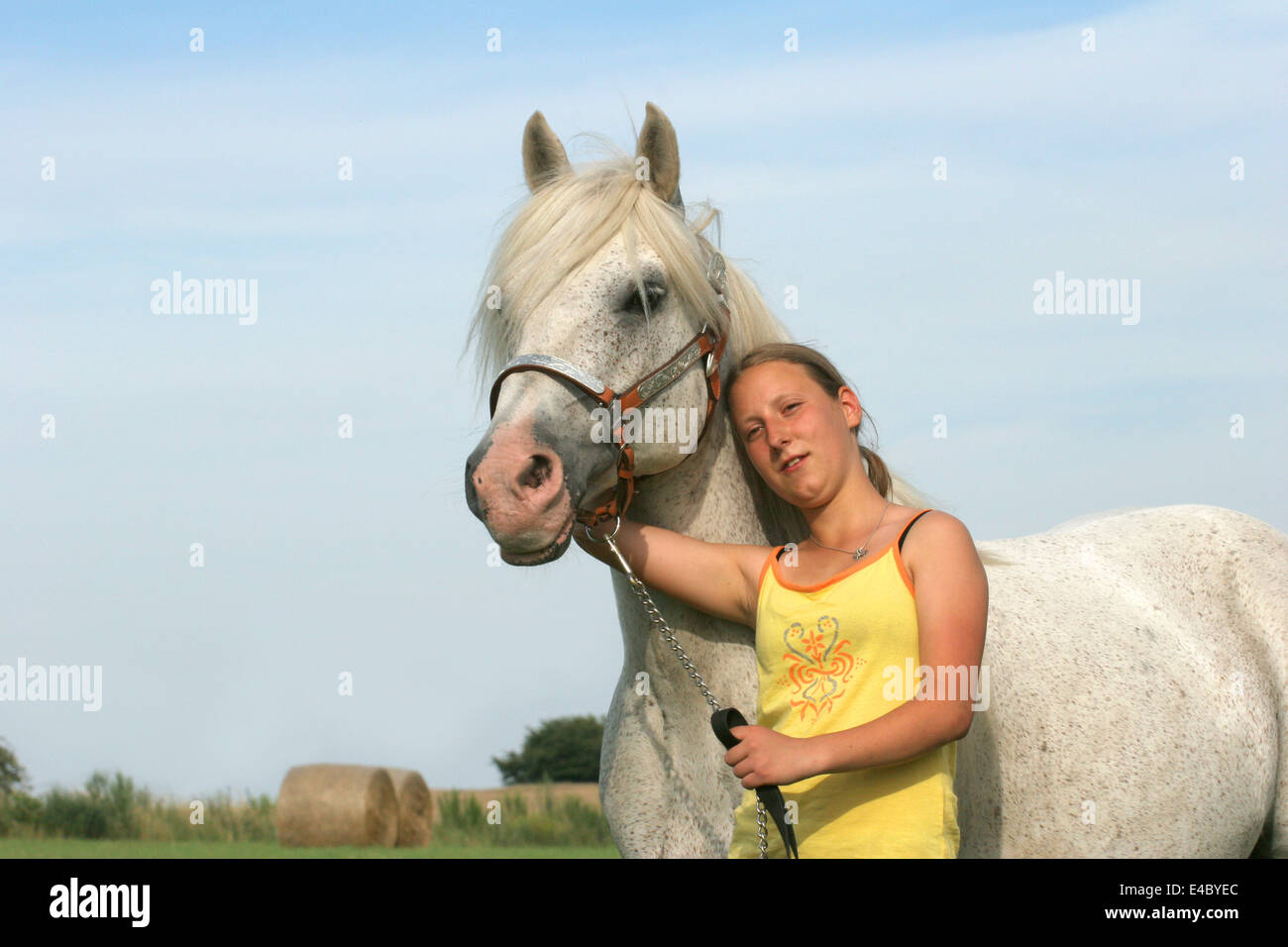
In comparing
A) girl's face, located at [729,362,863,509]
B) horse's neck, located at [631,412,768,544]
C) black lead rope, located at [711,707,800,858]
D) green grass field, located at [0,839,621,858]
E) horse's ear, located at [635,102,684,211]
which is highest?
horse's ear, located at [635,102,684,211]

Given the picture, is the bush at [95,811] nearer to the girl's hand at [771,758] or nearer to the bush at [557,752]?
the bush at [557,752]

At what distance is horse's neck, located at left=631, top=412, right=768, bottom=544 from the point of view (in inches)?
126

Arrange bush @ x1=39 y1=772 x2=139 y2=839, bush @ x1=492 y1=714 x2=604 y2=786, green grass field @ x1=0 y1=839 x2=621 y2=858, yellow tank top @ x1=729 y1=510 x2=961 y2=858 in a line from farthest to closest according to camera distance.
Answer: bush @ x1=492 y1=714 x2=604 y2=786, bush @ x1=39 y1=772 x2=139 y2=839, green grass field @ x1=0 y1=839 x2=621 y2=858, yellow tank top @ x1=729 y1=510 x2=961 y2=858

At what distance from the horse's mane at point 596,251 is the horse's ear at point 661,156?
5 centimetres

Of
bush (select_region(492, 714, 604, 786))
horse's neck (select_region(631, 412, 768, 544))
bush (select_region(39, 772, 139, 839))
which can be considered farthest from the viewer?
bush (select_region(492, 714, 604, 786))

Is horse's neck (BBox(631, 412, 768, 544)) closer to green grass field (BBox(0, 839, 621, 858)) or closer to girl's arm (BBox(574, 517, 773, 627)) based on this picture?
girl's arm (BBox(574, 517, 773, 627))

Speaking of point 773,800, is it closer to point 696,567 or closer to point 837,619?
point 837,619

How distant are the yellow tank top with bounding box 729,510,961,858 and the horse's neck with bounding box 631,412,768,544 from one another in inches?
16.4

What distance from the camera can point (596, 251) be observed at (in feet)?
9.95

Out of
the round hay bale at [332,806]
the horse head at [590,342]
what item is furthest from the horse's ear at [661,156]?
the round hay bale at [332,806]

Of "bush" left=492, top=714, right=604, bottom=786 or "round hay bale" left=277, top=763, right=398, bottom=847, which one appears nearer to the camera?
"round hay bale" left=277, top=763, right=398, bottom=847

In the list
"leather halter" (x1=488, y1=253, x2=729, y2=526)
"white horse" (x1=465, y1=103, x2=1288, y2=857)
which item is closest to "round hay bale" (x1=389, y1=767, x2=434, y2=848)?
"white horse" (x1=465, y1=103, x2=1288, y2=857)

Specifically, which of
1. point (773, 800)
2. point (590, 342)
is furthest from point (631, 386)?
point (773, 800)

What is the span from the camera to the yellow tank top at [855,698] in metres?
2.61
